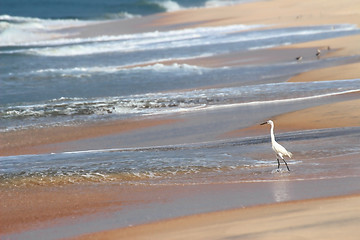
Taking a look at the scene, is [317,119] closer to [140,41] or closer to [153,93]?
[153,93]

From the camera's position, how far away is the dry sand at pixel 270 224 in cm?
577

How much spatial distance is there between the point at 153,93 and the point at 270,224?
1129 centimetres

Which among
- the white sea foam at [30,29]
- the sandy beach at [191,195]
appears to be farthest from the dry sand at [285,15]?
the sandy beach at [191,195]

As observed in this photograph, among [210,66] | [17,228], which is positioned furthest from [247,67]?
[17,228]

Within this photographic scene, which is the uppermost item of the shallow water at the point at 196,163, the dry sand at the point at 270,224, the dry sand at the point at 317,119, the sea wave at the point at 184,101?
the sea wave at the point at 184,101

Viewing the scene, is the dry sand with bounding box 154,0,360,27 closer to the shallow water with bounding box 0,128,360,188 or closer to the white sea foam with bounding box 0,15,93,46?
the white sea foam with bounding box 0,15,93,46

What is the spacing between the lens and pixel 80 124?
44.2ft

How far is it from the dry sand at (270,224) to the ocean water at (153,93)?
1.44 meters

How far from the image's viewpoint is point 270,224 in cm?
610

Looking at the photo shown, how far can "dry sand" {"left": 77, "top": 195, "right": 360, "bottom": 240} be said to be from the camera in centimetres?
577

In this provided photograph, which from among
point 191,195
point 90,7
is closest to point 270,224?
point 191,195

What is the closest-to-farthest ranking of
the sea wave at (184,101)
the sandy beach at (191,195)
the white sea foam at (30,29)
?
the sandy beach at (191,195), the sea wave at (184,101), the white sea foam at (30,29)

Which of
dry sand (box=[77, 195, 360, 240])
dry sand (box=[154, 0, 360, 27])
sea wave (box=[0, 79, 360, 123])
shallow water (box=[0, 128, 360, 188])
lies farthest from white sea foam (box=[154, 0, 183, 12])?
dry sand (box=[77, 195, 360, 240])

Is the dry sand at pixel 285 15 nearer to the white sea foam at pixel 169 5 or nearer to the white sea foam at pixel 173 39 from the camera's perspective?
the white sea foam at pixel 173 39
